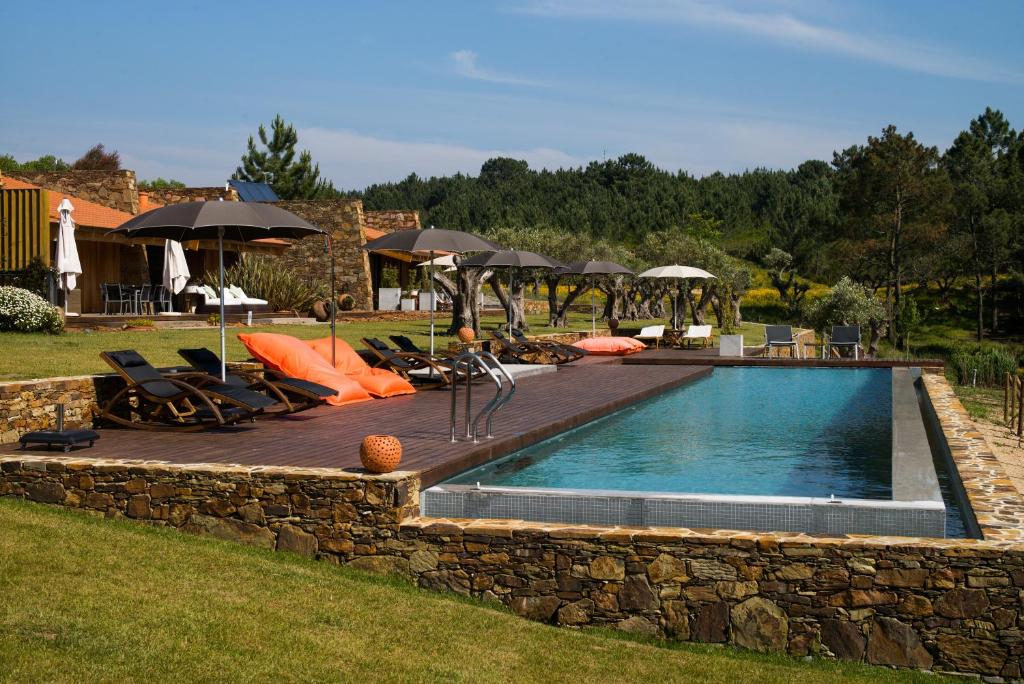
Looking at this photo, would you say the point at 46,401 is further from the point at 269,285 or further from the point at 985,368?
the point at 985,368

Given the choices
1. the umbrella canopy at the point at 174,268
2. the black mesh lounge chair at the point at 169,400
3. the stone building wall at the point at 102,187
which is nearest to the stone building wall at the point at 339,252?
the stone building wall at the point at 102,187

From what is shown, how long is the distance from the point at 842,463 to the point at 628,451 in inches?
76.3

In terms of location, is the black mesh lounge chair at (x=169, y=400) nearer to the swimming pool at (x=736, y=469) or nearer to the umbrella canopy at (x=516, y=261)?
the swimming pool at (x=736, y=469)

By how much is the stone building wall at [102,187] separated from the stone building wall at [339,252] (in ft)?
18.7

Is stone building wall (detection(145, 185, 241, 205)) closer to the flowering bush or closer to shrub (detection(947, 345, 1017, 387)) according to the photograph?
the flowering bush

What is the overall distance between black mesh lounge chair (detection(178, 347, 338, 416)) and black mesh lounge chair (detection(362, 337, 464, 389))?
262cm

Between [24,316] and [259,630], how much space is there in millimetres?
13900

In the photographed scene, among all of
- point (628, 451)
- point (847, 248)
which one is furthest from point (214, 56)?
point (847, 248)

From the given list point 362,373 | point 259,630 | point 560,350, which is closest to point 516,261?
point 560,350

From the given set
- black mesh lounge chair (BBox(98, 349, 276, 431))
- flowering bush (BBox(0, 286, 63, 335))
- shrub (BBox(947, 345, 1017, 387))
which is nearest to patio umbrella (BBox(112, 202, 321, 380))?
black mesh lounge chair (BBox(98, 349, 276, 431))

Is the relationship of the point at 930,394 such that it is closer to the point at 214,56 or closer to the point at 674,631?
the point at 674,631

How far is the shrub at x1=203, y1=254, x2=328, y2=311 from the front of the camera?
2622 centimetres

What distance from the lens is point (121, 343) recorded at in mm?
15680

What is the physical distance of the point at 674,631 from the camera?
565cm
